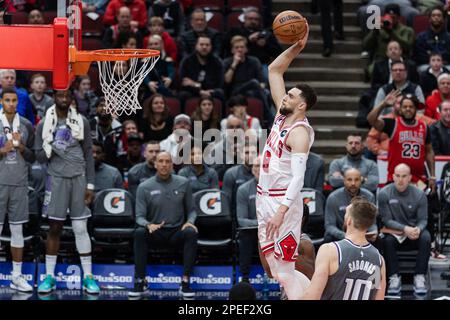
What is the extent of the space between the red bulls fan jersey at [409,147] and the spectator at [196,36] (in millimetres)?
3612

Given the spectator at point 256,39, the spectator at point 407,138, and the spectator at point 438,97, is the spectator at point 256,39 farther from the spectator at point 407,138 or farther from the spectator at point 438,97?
the spectator at point 407,138

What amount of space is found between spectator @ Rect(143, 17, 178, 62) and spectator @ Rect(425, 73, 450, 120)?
12.3 ft

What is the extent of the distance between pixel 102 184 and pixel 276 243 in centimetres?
446

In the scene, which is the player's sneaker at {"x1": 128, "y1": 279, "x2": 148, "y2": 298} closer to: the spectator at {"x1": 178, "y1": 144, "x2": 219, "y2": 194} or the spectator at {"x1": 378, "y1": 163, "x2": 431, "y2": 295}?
the spectator at {"x1": 178, "y1": 144, "x2": 219, "y2": 194}

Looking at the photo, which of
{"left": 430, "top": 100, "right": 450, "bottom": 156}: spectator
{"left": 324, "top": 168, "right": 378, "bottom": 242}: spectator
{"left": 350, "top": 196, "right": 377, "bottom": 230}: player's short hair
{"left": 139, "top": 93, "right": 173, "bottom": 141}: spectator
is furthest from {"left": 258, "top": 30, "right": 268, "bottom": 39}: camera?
{"left": 350, "top": 196, "right": 377, "bottom": 230}: player's short hair

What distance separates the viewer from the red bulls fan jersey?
13.3 meters

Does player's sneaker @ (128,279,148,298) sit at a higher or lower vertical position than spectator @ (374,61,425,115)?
lower

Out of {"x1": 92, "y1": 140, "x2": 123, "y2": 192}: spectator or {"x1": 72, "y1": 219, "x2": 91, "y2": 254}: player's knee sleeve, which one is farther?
{"x1": 92, "y1": 140, "x2": 123, "y2": 192}: spectator

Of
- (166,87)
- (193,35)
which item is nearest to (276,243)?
(166,87)

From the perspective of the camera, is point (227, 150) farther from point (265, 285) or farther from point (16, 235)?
point (16, 235)

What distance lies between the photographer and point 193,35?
1593 cm

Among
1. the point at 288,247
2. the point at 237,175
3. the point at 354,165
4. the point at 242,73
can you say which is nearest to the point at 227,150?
the point at 237,175

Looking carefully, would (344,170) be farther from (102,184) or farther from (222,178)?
(102,184)

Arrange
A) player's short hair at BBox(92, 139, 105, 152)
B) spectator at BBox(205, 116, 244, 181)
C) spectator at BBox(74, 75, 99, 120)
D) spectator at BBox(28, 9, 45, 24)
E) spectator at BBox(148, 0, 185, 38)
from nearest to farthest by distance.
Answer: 1. player's short hair at BBox(92, 139, 105, 152)
2. spectator at BBox(205, 116, 244, 181)
3. spectator at BBox(74, 75, 99, 120)
4. spectator at BBox(28, 9, 45, 24)
5. spectator at BBox(148, 0, 185, 38)
